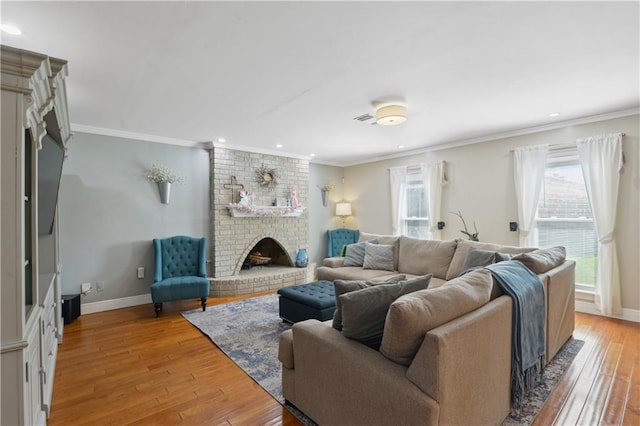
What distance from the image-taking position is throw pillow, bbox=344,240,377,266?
4597 mm

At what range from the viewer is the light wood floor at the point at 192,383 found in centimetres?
197

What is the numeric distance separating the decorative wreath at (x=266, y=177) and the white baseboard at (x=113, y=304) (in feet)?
8.48

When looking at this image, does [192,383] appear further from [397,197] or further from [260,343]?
[397,197]

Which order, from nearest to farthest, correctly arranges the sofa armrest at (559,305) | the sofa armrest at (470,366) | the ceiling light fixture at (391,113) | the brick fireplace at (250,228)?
the sofa armrest at (470,366)
the sofa armrest at (559,305)
the ceiling light fixture at (391,113)
the brick fireplace at (250,228)

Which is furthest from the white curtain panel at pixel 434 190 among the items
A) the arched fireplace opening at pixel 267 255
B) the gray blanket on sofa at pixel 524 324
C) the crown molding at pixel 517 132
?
the gray blanket on sofa at pixel 524 324

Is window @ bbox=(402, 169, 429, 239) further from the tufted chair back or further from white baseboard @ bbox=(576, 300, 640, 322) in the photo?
the tufted chair back

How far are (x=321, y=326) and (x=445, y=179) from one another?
13.8ft

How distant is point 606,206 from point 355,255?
10.4ft

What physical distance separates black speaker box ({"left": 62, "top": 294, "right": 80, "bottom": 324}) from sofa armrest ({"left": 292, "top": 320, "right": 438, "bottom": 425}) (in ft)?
10.9

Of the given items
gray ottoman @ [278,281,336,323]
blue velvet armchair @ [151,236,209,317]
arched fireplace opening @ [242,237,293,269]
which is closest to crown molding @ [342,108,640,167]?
arched fireplace opening @ [242,237,293,269]

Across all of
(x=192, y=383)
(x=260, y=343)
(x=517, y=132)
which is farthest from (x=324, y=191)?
(x=192, y=383)

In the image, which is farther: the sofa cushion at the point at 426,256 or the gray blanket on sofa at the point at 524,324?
the sofa cushion at the point at 426,256

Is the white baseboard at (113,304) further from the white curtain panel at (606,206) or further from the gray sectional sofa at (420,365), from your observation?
the white curtain panel at (606,206)

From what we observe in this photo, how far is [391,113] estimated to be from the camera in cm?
322
